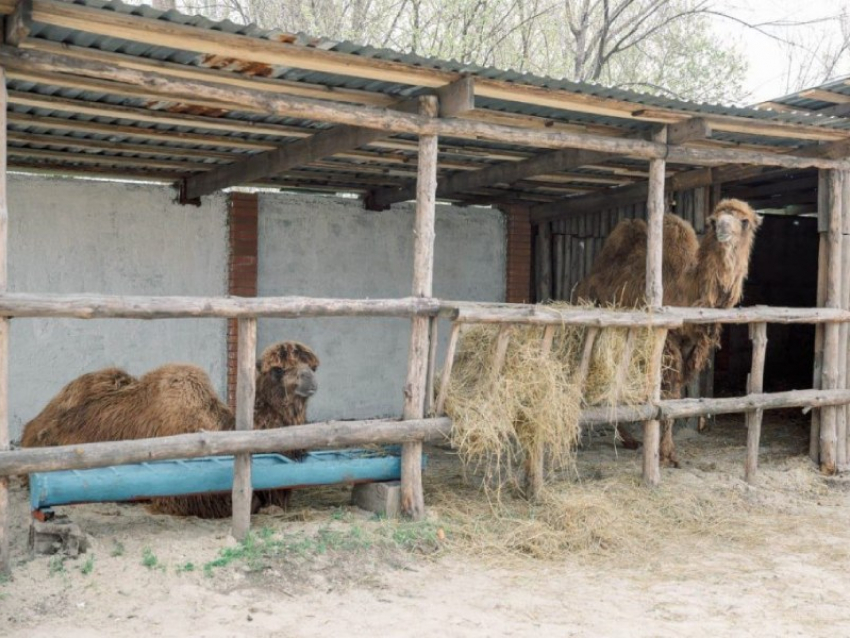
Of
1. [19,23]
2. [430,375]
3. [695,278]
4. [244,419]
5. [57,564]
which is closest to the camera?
[19,23]

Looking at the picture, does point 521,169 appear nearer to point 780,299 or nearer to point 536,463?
point 536,463

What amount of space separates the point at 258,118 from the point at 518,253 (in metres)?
5.89

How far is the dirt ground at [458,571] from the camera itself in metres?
4.83

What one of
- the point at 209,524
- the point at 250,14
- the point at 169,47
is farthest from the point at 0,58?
the point at 250,14

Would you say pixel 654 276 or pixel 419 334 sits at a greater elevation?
pixel 654 276

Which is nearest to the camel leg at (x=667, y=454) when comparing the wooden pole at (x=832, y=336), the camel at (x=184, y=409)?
the wooden pole at (x=832, y=336)

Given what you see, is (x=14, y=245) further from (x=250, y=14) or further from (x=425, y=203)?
(x=250, y=14)

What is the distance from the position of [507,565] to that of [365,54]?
11.1 feet

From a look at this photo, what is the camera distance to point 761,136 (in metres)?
8.40

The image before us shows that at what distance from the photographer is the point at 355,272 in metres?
11.3

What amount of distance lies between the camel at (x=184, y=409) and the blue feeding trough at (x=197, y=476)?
9.8 inches

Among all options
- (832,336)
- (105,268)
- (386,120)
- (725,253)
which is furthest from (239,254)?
(832,336)

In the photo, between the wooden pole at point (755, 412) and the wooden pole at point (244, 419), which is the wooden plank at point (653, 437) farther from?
the wooden pole at point (244, 419)

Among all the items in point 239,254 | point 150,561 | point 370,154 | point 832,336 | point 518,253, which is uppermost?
point 370,154
